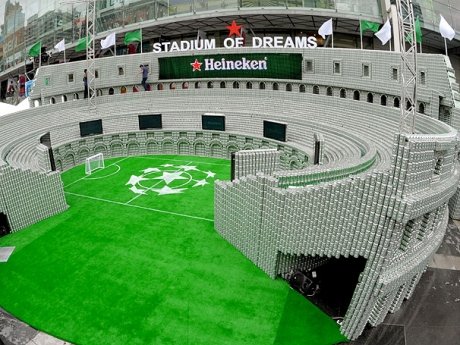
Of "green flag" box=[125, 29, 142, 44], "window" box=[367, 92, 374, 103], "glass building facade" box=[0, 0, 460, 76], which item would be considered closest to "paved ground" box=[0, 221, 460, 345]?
"window" box=[367, 92, 374, 103]

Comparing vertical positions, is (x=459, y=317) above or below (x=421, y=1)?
below

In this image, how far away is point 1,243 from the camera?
22000mm

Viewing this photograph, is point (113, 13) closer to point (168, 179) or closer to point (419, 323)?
point (168, 179)

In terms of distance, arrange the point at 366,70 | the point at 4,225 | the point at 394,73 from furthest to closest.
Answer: the point at 366,70 < the point at 394,73 < the point at 4,225

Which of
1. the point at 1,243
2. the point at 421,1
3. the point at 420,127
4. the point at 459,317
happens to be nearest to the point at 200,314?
the point at 459,317

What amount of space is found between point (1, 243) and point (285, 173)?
16.4m

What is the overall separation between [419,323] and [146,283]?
11687 millimetres

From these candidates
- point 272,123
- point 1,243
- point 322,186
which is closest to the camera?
point 322,186

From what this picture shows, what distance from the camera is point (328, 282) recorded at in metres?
18.0

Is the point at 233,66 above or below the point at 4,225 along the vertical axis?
above

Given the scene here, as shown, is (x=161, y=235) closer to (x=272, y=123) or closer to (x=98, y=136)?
(x=272, y=123)

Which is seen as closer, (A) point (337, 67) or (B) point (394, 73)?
(B) point (394, 73)

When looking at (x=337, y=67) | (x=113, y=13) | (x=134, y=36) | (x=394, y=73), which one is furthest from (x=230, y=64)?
(x=113, y=13)

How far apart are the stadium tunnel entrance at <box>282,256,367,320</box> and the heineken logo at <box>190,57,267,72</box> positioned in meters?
27.3
